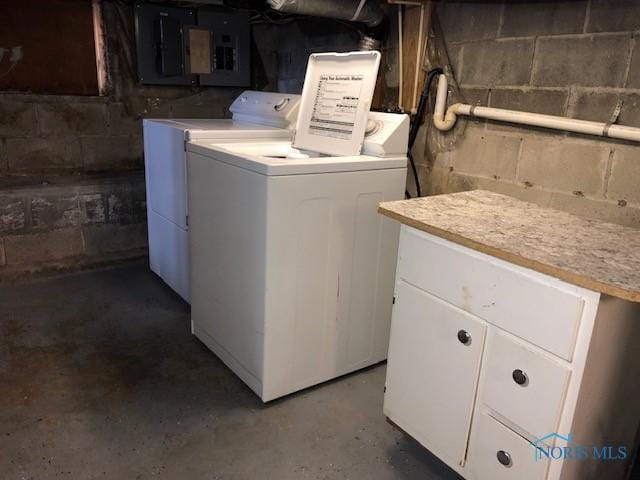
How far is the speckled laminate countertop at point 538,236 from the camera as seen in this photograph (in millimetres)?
1114

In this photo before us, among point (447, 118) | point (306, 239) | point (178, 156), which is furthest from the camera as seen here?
point (178, 156)

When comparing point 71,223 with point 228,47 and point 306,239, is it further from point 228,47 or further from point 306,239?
point 306,239

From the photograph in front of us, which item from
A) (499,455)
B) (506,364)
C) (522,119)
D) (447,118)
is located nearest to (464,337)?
(506,364)

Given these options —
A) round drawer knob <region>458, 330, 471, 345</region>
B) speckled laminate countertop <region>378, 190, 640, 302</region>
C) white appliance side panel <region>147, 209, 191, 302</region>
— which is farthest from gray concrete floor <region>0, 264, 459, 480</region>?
speckled laminate countertop <region>378, 190, 640, 302</region>

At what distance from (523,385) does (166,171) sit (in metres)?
1.99

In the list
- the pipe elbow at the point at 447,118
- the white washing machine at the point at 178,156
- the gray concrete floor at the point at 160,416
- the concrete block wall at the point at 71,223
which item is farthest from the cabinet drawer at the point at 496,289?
the concrete block wall at the point at 71,223

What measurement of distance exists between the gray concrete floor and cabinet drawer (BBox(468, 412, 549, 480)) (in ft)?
0.89

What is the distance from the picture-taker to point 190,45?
128 inches

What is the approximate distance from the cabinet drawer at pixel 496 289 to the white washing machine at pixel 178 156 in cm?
121

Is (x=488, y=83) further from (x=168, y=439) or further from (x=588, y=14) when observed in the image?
(x=168, y=439)

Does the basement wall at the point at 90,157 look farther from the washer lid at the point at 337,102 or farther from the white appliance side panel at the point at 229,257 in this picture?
the white appliance side panel at the point at 229,257

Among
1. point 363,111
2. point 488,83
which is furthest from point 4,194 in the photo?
point 488,83

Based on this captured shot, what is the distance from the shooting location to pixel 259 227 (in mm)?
1731

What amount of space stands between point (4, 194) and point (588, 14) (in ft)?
9.57
